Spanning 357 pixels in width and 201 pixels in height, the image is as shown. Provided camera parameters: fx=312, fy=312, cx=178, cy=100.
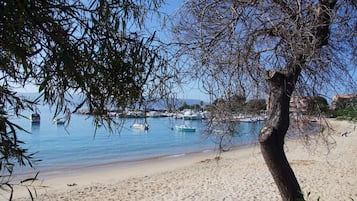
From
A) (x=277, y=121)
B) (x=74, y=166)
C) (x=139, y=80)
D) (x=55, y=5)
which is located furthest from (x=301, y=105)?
(x=74, y=166)

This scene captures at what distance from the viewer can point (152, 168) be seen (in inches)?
543

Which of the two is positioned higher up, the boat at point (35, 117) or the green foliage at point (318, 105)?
the green foliage at point (318, 105)

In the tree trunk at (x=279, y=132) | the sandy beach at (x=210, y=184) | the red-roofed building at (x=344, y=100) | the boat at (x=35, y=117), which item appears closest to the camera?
the boat at (x=35, y=117)

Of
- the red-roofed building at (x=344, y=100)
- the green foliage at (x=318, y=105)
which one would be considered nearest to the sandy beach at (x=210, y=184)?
the red-roofed building at (x=344, y=100)

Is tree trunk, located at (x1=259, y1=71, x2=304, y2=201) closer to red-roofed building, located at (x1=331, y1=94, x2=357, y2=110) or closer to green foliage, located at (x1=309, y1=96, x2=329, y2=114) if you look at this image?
green foliage, located at (x1=309, y1=96, x2=329, y2=114)

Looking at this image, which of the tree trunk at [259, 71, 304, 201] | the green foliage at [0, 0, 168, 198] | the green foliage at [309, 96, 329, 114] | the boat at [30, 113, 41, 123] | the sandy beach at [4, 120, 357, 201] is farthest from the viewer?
the sandy beach at [4, 120, 357, 201]

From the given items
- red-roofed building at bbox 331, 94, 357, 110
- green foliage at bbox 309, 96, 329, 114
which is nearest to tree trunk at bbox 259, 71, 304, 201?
green foliage at bbox 309, 96, 329, 114

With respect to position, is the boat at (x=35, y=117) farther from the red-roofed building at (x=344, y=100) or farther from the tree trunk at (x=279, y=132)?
the red-roofed building at (x=344, y=100)

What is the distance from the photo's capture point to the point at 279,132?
327 cm

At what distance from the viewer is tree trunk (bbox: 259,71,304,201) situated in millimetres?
3258

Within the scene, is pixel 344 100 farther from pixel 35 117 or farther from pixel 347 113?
pixel 35 117

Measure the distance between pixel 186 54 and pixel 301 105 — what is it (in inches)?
58.0

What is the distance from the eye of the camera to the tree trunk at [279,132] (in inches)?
128

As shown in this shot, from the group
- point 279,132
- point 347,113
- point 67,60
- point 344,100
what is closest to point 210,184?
point 347,113
